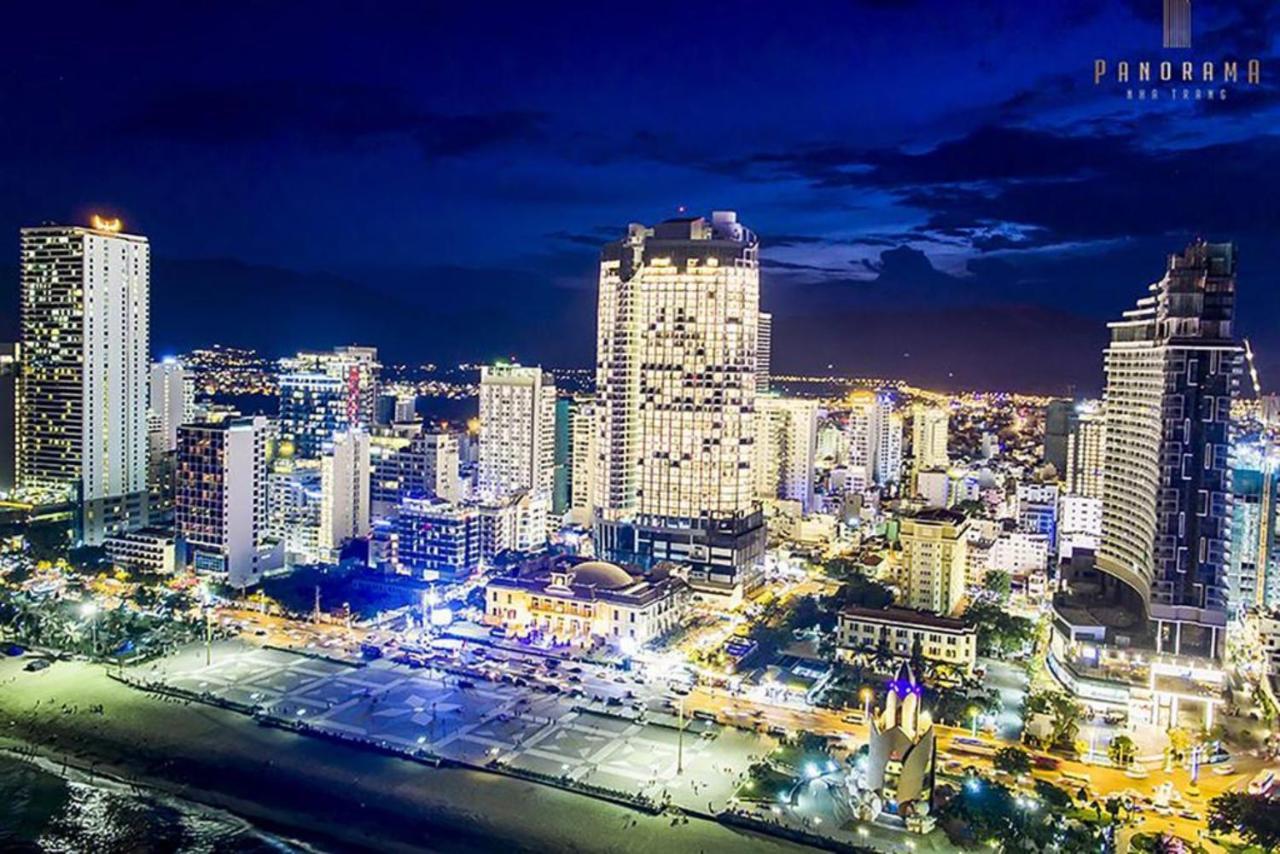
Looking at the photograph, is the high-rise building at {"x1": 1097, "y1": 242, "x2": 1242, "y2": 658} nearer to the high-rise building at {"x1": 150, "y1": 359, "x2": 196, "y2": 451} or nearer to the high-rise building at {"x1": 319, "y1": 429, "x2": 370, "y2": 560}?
the high-rise building at {"x1": 319, "y1": 429, "x2": 370, "y2": 560}

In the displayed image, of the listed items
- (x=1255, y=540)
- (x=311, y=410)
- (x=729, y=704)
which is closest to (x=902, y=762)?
(x=729, y=704)

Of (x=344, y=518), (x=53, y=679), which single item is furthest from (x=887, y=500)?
(x=53, y=679)

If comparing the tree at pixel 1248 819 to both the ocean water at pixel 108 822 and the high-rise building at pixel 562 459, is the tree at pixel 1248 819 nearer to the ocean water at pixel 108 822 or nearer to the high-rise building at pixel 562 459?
the ocean water at pixel 108 822

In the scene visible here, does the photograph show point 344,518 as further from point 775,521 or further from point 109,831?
point 109,831

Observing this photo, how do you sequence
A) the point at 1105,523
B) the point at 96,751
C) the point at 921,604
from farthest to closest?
the point at 921,604 < the point at 1105,523 < the point at 96,751

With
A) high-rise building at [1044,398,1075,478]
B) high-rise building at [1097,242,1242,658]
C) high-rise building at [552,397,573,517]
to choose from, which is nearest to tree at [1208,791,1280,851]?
high-rise building at [1097,242,1242,658]
